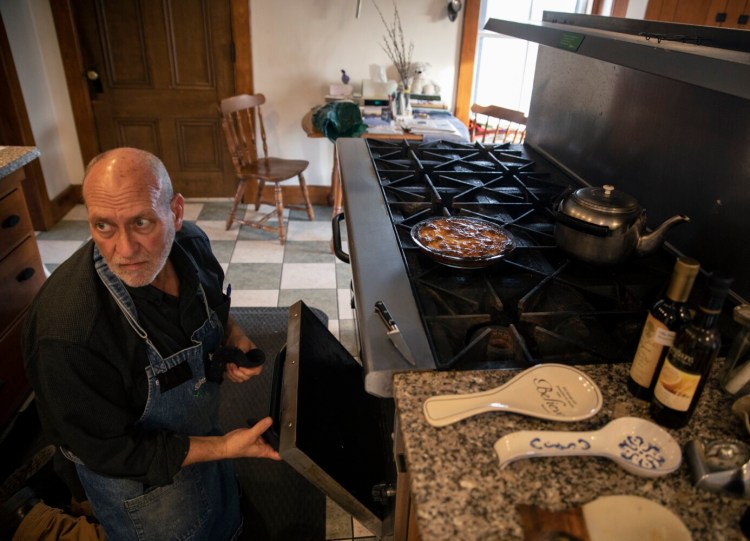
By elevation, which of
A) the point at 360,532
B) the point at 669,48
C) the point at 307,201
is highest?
the point at 669,48

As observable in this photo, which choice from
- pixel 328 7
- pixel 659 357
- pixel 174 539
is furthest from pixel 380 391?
pixel 328 7

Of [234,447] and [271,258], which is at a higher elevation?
[234,447]

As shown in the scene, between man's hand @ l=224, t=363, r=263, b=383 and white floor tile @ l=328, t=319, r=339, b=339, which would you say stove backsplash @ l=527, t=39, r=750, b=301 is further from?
white floor tile @ l=328, t=319, r=339, b=339

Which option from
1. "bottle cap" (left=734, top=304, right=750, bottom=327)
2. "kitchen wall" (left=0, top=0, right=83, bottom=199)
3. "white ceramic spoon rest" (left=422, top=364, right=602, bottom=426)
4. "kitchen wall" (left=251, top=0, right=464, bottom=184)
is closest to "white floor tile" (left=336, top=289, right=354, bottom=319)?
"kitchen wall" (left=251, top=0, right=464, bottom=184)

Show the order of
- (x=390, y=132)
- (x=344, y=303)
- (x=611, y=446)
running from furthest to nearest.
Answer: (x=390, y=132) → (x=344, y=303) → (x=611, y=446)

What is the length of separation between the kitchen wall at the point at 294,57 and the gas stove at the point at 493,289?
8.09 feet

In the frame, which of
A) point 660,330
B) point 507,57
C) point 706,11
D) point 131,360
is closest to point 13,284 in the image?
point 131,360

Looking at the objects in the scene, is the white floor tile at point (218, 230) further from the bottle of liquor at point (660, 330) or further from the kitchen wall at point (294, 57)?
the bottle of liquor at point (660, 330)

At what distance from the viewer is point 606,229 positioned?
1.29m

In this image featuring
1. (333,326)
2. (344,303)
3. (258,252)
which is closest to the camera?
(333,326)

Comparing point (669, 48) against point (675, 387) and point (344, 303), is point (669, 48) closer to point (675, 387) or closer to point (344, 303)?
point (675, 387)

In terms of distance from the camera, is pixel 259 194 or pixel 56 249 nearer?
pixel 56 249

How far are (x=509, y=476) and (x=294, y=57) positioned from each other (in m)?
3.80

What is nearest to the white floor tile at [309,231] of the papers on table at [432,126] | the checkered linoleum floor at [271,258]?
the checkered linoleum floor at [271,258]
